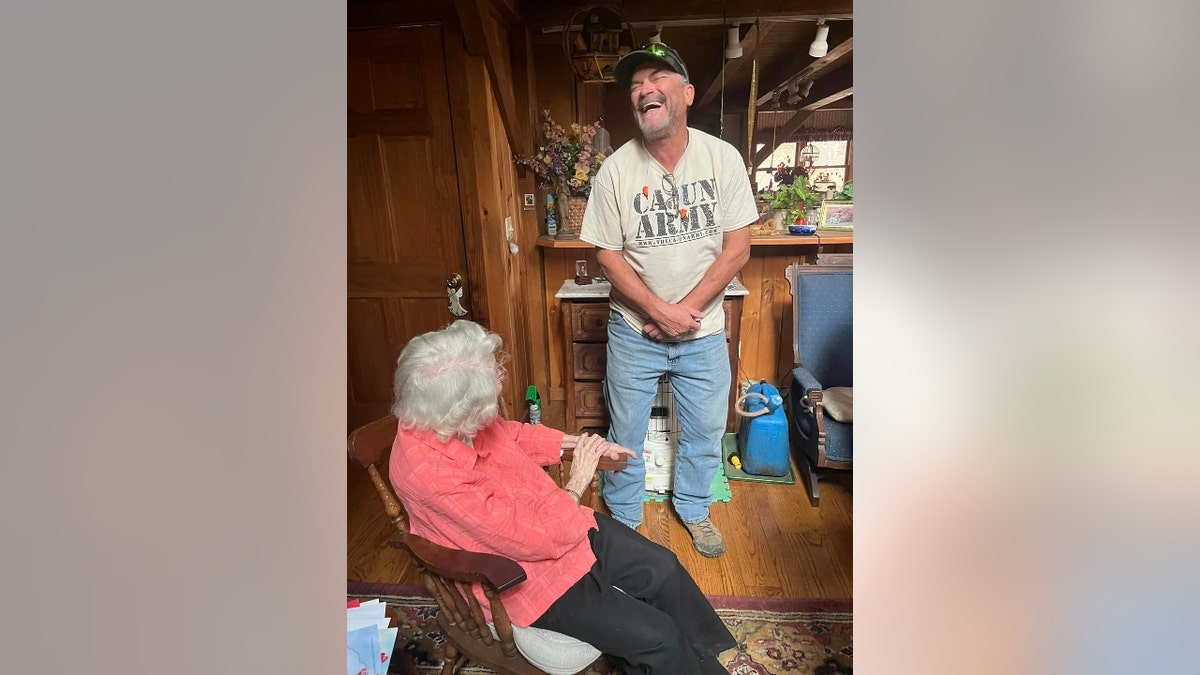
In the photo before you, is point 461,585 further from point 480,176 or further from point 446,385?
point 480,176

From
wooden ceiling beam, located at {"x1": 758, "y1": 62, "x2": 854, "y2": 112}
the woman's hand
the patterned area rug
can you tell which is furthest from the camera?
the woman's hand

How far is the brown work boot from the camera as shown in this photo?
1.01 meters

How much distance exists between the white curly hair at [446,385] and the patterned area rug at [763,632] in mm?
241

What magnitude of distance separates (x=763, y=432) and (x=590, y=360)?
1.16ft

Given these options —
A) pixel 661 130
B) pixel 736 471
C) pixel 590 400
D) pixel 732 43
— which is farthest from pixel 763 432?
pixel 732 43

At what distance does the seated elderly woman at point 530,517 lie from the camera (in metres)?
0.90

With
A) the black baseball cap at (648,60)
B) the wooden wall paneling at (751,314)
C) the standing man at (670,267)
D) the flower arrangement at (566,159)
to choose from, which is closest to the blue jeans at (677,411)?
the standing man at (670,267)

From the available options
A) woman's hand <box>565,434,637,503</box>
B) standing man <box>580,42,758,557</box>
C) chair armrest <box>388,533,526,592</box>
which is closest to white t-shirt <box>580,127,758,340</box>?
standing man <box>580,42,758,557</box>

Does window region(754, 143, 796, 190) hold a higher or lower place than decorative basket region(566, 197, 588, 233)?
higher

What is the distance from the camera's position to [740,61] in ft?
3.35

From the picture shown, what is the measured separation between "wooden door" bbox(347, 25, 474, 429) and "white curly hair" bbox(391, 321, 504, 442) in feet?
0.21

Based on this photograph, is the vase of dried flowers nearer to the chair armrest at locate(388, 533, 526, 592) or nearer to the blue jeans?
the blue jeans
